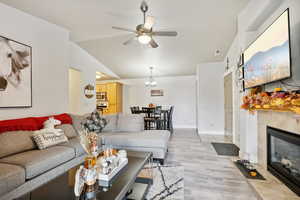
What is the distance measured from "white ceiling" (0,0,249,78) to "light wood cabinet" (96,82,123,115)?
1.56 m

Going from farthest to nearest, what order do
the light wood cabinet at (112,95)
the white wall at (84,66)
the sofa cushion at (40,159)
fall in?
the light wood cabinet at (112,95)
the white wall at (84,66)
the sofa cushion at (40,159)

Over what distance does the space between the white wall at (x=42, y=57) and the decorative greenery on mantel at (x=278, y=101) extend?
3.97 m

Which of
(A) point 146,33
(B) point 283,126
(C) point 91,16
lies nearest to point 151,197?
(B) point 283,126

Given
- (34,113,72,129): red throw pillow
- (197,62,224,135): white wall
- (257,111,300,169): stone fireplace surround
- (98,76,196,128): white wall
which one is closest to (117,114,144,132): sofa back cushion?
(34,113,72,129): red throw pillow

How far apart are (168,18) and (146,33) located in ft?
3.27

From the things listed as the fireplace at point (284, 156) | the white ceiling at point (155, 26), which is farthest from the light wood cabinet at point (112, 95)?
the fireplace at point (284, 156)

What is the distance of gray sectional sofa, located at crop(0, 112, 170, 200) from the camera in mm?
1396

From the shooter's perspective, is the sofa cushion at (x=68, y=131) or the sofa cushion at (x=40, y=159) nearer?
the sofa cushion at (x=40, y=159)

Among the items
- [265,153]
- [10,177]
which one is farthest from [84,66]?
[265,153]

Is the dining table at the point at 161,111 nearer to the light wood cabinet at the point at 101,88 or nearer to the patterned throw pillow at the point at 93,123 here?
the light wood cabinet at the point at 101,88

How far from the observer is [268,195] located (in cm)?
156

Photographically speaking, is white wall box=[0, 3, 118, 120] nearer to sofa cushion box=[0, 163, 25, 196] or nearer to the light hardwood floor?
sofa cushion box=[0, 163, 25, 196]

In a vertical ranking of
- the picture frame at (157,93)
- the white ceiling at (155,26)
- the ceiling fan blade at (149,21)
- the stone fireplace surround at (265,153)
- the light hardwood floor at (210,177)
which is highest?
the white ceiling at (155,26)

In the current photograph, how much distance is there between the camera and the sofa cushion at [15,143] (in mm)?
1711
